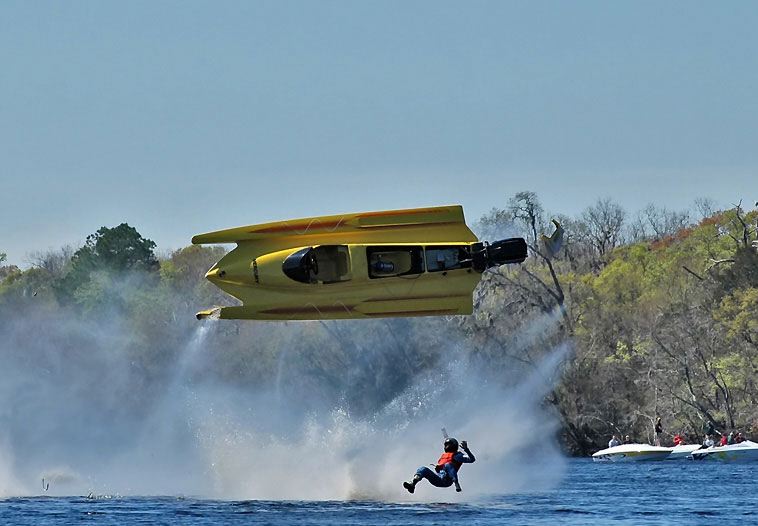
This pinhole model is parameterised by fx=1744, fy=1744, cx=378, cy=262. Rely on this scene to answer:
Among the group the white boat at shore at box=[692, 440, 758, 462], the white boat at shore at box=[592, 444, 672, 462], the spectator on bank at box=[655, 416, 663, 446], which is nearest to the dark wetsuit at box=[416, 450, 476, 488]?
the white boat at shore at box=[692, 440, 758, 462]

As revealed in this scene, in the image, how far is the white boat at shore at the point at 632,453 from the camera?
71000 mm

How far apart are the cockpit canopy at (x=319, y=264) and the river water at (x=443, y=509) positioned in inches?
220

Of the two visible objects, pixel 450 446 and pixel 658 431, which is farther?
pixel 658 431

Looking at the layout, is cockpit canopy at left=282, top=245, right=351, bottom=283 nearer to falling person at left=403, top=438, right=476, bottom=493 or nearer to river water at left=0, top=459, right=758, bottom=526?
falling person at left=403, top=438, right=476, bottom=493

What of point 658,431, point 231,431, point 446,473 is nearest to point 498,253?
point 446,473

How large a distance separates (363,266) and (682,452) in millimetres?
31534

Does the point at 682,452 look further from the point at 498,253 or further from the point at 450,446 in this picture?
the point at 498,253

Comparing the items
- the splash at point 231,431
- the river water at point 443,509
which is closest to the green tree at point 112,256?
the splash at point 231,431

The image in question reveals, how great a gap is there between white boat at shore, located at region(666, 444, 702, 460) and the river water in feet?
63.8

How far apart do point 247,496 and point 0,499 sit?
6582mm

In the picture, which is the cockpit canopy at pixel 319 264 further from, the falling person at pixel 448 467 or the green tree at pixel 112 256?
the green tree at pixel 112 256

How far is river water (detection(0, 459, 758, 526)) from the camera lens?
39469 millimetres

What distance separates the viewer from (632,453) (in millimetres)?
71375

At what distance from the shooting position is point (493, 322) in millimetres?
72375
